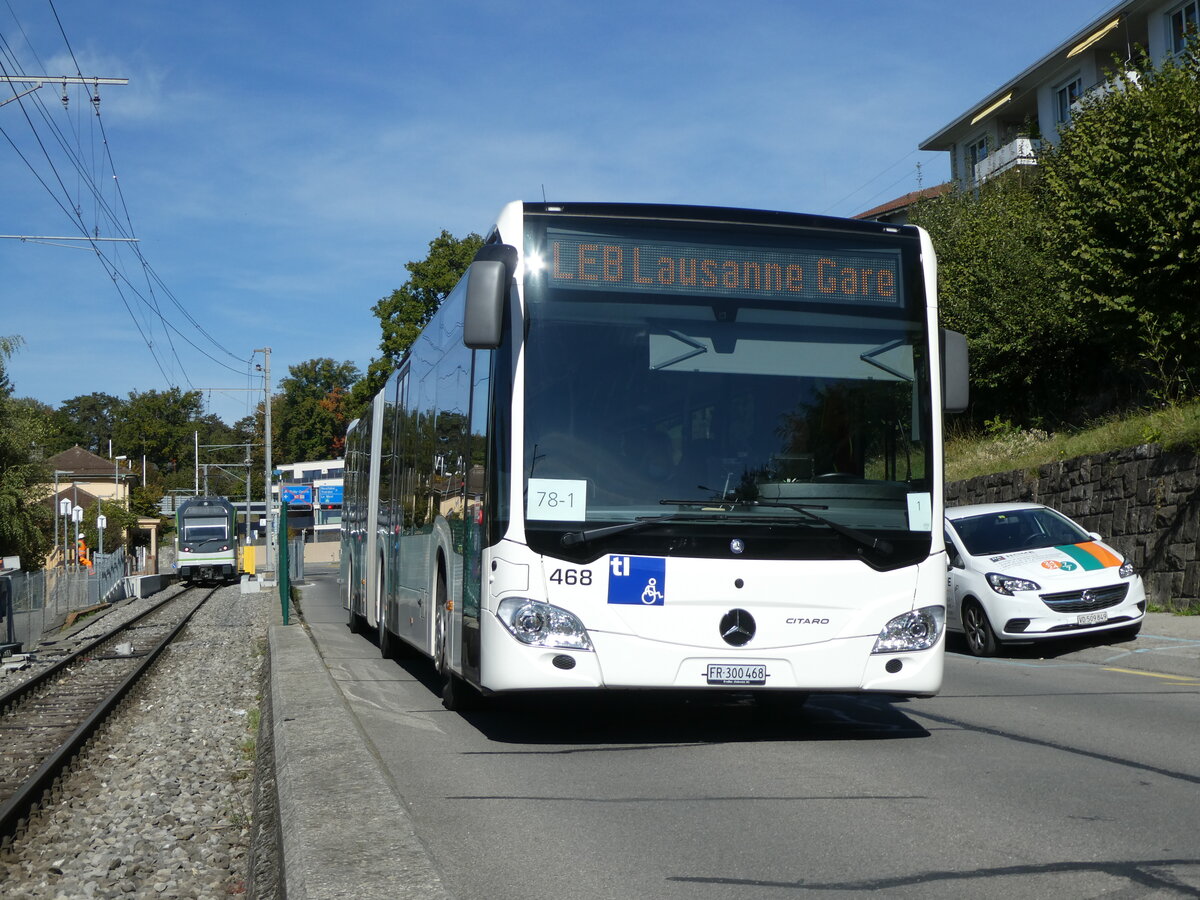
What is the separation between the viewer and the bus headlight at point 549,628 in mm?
7543

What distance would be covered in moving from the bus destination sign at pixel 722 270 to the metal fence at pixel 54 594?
1680 centimetres

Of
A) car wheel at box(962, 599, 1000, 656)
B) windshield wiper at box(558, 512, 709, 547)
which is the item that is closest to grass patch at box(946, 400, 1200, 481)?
car wheel at box(962, 599, 1000, 656)

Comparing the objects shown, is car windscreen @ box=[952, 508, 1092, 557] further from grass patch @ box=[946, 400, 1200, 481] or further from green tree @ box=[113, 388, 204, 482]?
green tree @ box=[113, 388, 204, 482]

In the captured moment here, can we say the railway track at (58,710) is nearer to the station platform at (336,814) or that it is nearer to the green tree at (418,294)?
the station platform at (336,814)

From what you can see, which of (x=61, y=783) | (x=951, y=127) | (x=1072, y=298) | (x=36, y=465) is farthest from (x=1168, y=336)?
(x=36, y=465)

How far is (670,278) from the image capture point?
803 centimetres

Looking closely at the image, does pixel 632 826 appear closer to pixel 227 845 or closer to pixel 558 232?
pixel 227 845

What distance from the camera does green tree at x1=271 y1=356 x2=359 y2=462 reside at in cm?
11681

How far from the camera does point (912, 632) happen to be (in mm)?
7926

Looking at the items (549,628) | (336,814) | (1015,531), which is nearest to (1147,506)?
(1015,531)

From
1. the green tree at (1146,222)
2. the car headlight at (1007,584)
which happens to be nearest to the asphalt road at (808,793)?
the car headlight at (1007,584)

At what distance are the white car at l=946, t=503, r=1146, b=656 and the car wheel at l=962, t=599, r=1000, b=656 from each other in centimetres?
1

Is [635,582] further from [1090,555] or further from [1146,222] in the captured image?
[1146,222]

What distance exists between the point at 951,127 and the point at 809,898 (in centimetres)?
4781
